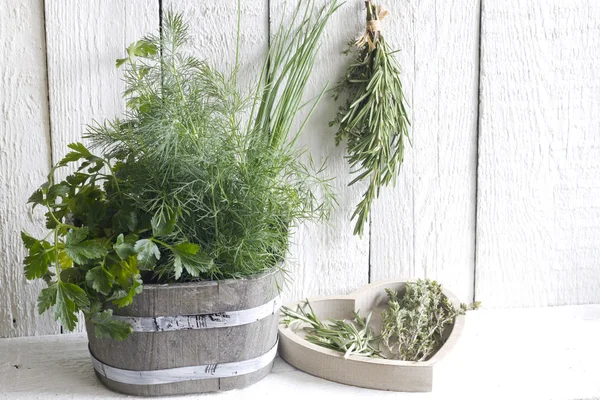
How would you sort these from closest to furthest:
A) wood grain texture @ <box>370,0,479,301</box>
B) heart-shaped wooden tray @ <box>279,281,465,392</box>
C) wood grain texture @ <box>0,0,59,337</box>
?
heart-shaped wooden tray @ <box>279,281,465,392</box>
wood grain texture @ <box>0,0,59,337</box>
wood grain texture @ <box>370,0,479,301</box>

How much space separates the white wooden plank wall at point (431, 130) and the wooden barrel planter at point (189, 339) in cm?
24

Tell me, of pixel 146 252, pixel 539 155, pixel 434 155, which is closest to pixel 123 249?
pixel 146 252

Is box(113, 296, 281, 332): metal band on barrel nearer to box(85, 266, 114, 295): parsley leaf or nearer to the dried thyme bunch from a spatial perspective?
box(85, 266, 114, 295): parsley leaf

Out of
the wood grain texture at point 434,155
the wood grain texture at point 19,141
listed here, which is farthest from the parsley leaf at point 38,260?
the wood grain texture at point 434,155

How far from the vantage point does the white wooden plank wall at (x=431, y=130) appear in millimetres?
974

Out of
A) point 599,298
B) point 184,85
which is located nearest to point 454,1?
point 184,85

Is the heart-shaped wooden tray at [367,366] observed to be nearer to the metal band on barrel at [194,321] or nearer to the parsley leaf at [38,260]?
the metal band on barrel at [194,321]

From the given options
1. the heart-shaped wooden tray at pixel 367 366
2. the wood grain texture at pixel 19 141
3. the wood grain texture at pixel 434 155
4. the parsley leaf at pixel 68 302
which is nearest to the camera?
the parsley leaf at pixel 68 302

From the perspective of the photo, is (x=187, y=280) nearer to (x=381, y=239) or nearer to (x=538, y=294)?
(x=381, y=239)

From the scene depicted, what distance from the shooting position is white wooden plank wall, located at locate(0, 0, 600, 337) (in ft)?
3.19

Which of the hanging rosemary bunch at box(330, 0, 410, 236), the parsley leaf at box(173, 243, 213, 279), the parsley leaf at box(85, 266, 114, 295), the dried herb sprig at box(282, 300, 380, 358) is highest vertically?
the hanging rosemary bunch at box(330, 0, 410, 236)

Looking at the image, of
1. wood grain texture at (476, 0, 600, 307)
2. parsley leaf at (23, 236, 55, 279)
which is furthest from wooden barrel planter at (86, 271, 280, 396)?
wood grain texture at (476, 0, 600, 307)

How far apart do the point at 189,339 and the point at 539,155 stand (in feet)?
2.20

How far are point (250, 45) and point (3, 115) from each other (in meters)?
0.37
